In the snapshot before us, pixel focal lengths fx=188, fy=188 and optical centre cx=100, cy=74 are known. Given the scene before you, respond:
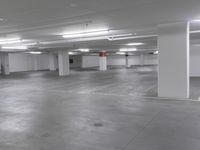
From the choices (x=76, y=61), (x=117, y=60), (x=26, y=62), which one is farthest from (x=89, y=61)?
(x=26, y=62)

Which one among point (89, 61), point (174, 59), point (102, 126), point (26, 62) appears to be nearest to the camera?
point (102, 126)

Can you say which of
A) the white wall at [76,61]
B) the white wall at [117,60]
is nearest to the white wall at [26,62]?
the white wall at [76,61]

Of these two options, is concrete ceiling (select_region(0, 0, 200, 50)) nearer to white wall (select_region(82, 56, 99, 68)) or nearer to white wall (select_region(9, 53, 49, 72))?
white wall (select_region(9, 53, 49, 72))

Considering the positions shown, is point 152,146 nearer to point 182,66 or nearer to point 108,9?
point 108,9

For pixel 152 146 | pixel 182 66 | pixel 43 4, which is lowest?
pixel 152 146

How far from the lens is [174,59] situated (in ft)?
21.9

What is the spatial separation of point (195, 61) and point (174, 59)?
8.23 metres

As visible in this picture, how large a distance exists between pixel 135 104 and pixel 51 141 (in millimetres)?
3452

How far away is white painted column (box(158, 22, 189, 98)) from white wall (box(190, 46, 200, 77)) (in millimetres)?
8075

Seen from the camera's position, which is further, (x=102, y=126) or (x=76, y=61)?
(x=76, y=61)

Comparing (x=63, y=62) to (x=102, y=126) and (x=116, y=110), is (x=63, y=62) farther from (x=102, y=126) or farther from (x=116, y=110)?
(x=102, y=126)

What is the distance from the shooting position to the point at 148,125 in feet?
13.6

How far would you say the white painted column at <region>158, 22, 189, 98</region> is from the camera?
6531mm

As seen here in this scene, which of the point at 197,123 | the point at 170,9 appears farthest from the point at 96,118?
the point at 170,9
